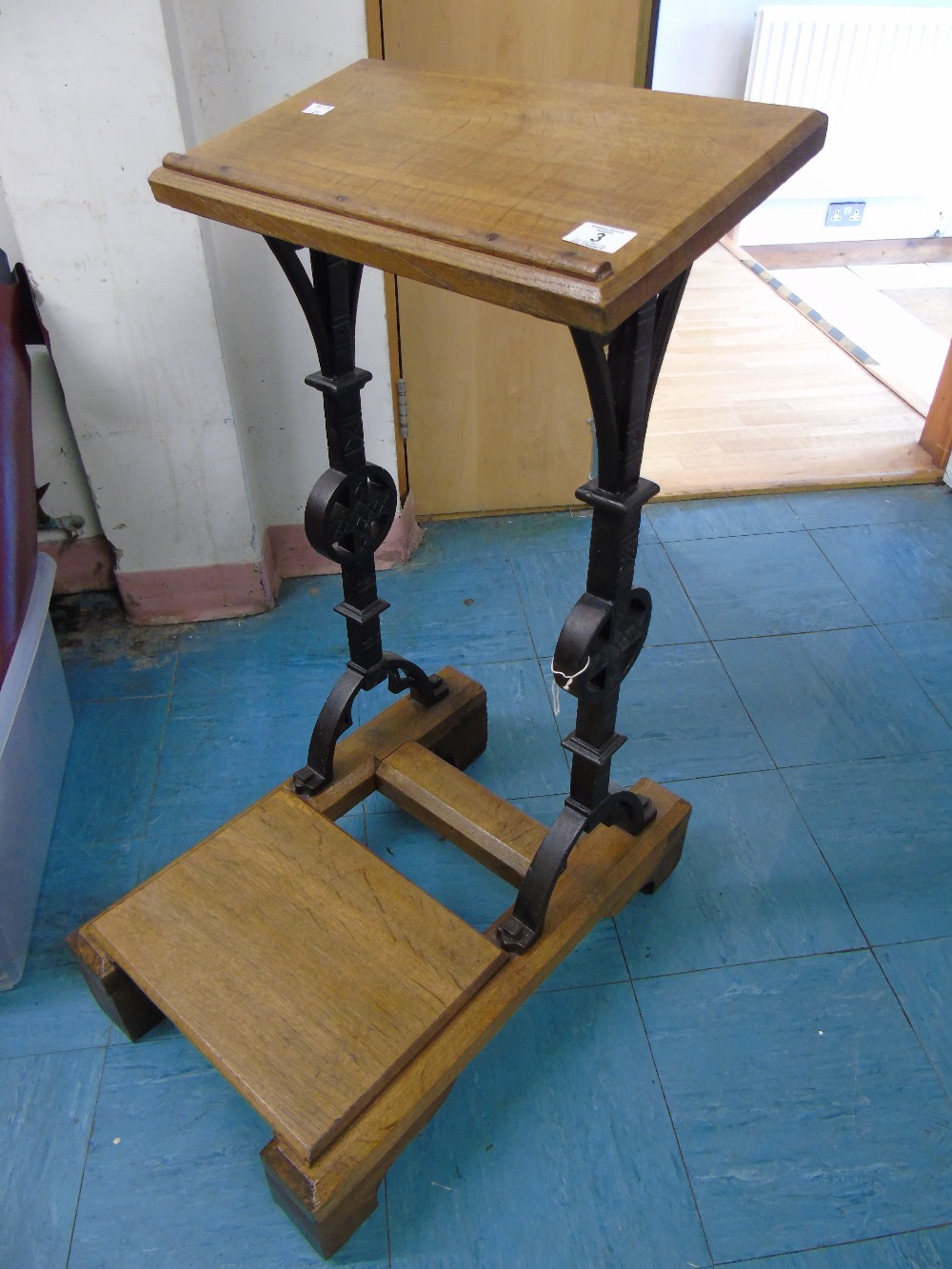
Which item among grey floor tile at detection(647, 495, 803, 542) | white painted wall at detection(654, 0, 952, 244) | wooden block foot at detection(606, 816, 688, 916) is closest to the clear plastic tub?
wooden block foot at detection(606, 816, 688, 916)

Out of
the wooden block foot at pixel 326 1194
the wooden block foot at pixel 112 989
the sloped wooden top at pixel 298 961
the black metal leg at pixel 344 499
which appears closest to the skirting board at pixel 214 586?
the black metal leg at pixel 344 499

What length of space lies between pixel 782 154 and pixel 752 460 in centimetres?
218

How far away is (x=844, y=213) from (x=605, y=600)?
15.2 ft

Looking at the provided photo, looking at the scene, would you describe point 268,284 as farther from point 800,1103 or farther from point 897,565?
point 800,1103

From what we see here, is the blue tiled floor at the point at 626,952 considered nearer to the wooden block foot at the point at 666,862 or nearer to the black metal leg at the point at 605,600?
the wooden block foot at the point at 666,862

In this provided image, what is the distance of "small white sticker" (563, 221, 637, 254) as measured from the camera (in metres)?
1.02

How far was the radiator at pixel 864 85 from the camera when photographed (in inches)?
179

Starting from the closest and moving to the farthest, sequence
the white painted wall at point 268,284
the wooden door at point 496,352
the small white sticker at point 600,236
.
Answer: the small white sticker at point 600,236, the white painted wall at point 268,284, the wooden door at point 496,352

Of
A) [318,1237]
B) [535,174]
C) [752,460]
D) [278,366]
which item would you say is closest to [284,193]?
[535,174]

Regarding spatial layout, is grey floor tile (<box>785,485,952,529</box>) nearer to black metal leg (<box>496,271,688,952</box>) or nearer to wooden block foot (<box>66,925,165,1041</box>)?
black metal leg (<box>496,271,688,952</box>)

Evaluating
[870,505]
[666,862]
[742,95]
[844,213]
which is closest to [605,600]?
[666,862]

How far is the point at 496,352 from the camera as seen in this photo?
263cm

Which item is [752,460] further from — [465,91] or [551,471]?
[465,91]

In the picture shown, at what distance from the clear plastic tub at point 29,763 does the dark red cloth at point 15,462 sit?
0.04m
